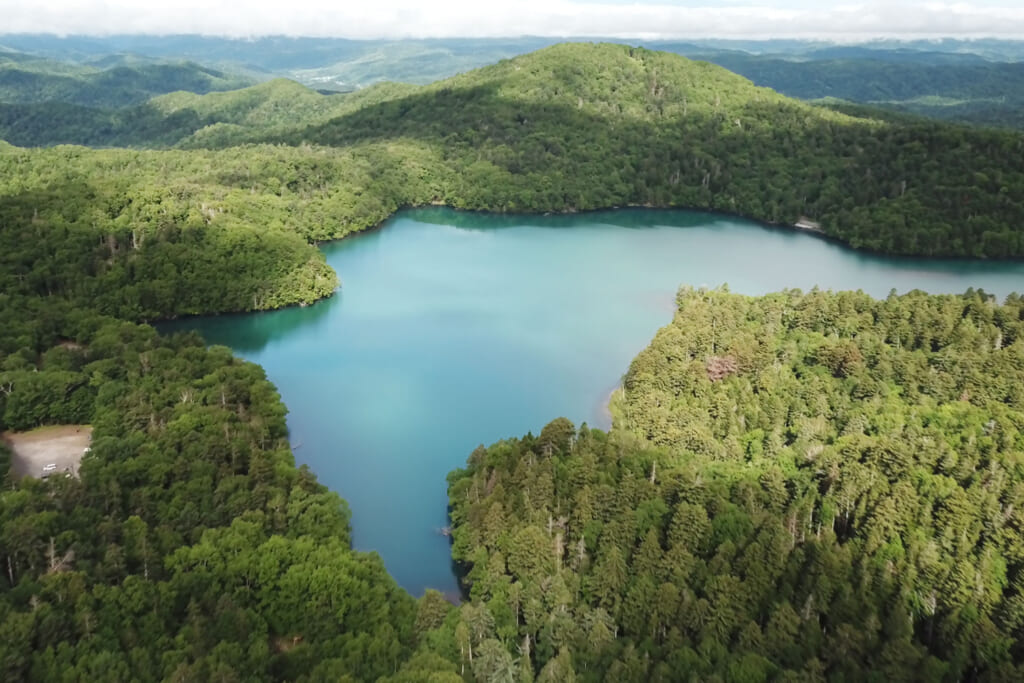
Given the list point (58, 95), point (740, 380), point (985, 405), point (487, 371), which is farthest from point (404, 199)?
point (58, 95)

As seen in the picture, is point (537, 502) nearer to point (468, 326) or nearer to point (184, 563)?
point (184, 563)

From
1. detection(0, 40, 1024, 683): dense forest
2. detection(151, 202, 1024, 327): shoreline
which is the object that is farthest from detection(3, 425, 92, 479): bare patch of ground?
detection(151, 202, 1024, 327): shoreline

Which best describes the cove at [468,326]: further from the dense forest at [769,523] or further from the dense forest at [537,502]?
the dense forest at [769,523]

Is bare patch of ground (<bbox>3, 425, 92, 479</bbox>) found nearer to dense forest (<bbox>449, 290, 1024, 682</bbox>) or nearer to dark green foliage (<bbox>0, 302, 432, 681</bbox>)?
dark green foliage (<bbox>0, 302, 432, 681</bbox>)

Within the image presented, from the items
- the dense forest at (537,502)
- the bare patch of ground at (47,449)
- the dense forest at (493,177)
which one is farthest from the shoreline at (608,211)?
the bare patch of ground at (47,449)

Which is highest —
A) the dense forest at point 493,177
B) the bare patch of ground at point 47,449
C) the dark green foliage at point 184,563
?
the dense forest at point 493,177

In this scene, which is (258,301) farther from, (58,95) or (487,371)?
(58,95)
